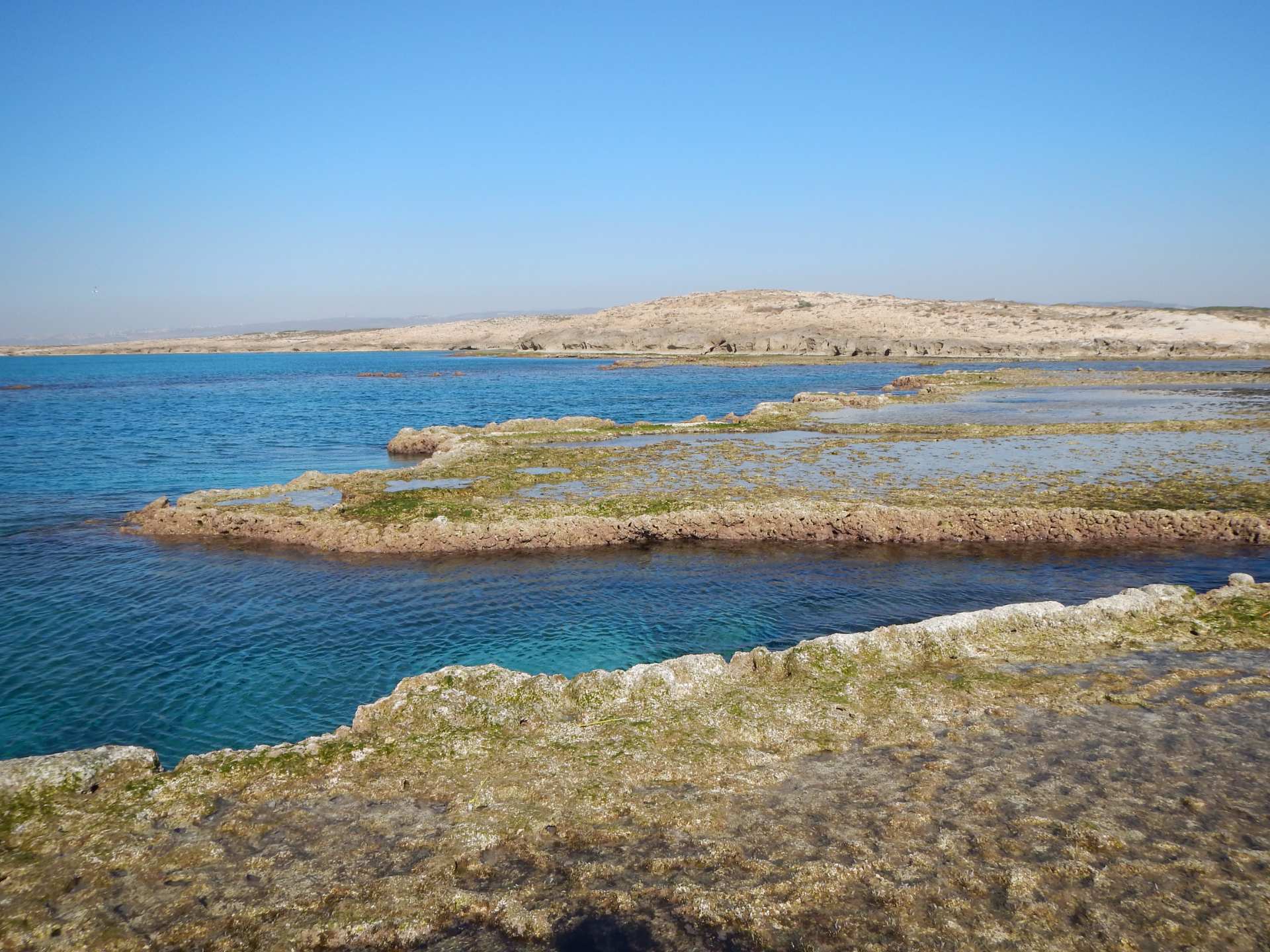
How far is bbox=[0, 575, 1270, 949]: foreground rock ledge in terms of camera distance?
6582 mm

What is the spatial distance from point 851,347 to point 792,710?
127896mm

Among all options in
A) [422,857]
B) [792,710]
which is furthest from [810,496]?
[422,857]

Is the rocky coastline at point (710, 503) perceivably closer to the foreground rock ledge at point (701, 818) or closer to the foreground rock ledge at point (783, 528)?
the foreground rock ledge at point (783, 528)

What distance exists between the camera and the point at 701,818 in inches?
325

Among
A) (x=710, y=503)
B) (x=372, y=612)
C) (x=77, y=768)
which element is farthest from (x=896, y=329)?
(x=77, y=768)

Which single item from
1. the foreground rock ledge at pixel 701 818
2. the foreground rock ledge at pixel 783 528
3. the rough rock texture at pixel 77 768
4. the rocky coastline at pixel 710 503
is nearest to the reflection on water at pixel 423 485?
the rocky coastline at pixel 710 503

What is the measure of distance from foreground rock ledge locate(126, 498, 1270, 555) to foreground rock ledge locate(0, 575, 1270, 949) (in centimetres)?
1079

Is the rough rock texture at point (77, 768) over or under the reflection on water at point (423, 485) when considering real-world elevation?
over

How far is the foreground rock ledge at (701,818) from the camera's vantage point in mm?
6582

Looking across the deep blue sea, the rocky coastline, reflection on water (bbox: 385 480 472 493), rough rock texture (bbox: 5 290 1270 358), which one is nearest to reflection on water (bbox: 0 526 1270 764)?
the deep blue sea

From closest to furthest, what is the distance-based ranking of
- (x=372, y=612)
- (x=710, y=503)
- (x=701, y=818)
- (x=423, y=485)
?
1. (x=701, y=818)
2. (x=372, y=612)
3. (x=710, y=503)
4. (x=423, y=485)

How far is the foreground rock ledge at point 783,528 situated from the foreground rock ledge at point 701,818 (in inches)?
425

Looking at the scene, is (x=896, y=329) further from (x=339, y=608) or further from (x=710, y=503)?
(x=339, y=608)

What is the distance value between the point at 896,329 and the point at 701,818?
144 meters
